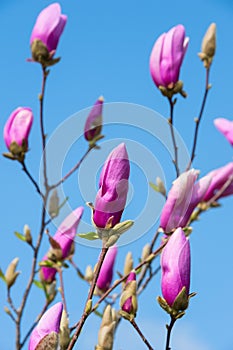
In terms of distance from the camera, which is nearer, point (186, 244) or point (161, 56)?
point (186, 244)

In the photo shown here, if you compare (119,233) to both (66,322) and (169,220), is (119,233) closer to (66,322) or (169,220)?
(66,322)

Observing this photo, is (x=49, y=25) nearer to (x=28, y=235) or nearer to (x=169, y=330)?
(x=28, y=235)

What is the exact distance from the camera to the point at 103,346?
0.85 m

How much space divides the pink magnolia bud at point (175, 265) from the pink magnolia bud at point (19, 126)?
70 centimetres

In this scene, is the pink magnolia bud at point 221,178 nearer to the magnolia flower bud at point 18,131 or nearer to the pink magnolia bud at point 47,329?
the magnolia flower bud at point 18,131

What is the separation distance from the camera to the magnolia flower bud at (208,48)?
1593mm

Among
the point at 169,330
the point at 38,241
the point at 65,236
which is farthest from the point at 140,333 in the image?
the point at 38,241

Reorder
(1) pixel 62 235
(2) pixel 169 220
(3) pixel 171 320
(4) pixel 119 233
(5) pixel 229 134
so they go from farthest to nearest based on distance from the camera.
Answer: (5) pixel 229 134 < (1) pixel 62 235 < (2) pixel 169 220 < (3) pixel 171 320 < (4) pixel 119 233

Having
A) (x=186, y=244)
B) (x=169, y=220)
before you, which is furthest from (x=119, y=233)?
(x=169, y=220)

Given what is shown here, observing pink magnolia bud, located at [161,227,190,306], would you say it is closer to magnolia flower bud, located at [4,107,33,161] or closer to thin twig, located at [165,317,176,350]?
thin twig, located at [165,317,176,350]

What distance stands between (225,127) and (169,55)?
0.71 feet

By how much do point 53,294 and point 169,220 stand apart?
17.6 inches

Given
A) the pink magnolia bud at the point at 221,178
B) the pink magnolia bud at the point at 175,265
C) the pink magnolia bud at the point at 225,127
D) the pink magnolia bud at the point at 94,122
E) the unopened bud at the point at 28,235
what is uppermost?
the pink magnolia bud at the point at 94,122

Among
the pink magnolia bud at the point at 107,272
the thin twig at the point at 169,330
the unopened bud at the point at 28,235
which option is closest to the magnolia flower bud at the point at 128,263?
the pink magnolia bud at the point at 107,272
